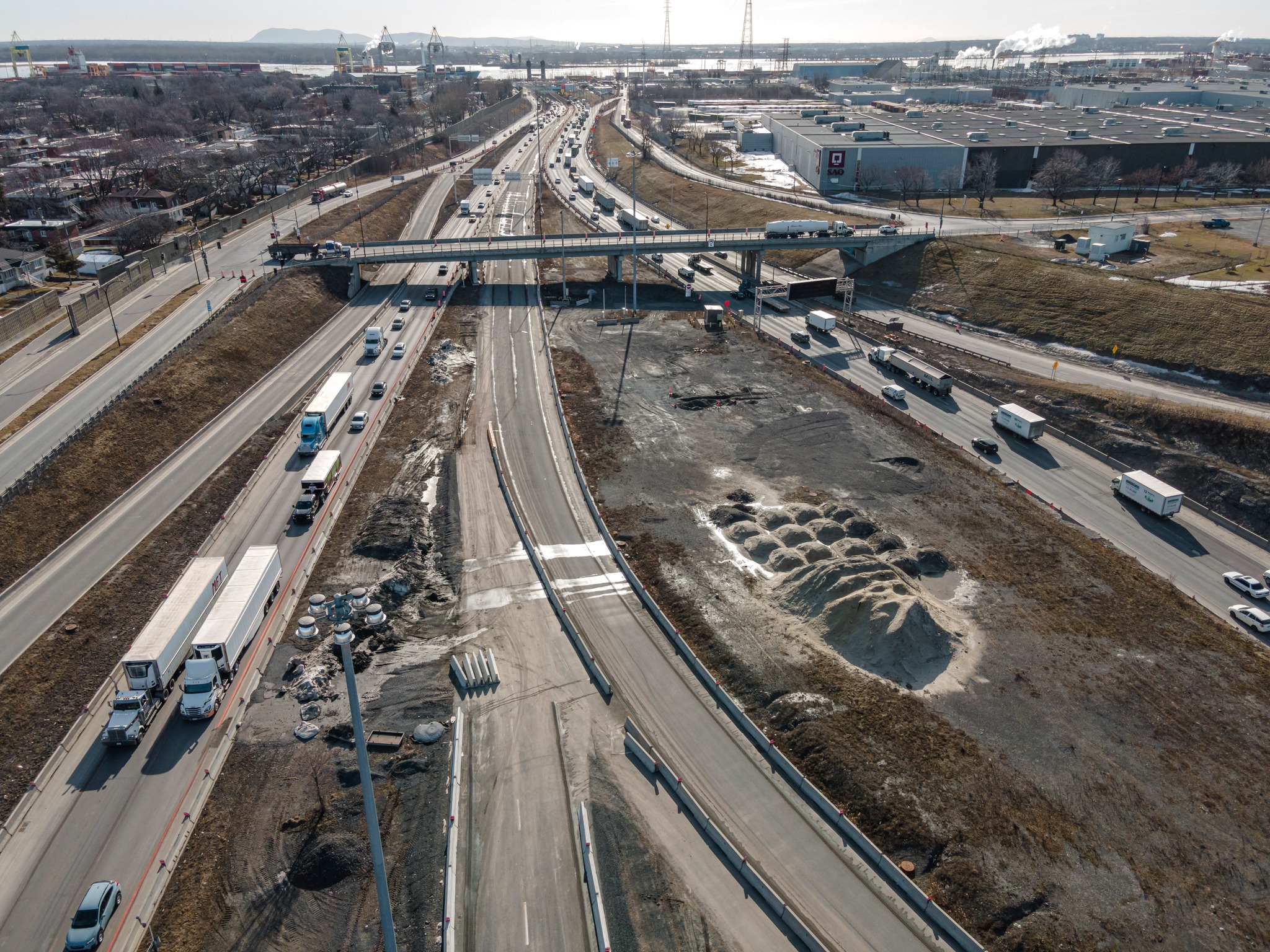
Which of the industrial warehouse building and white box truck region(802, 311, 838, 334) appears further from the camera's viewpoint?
the industrial warehouse building

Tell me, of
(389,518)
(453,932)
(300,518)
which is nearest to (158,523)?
(300,518)

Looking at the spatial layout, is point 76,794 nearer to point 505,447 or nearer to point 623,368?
point 505,447

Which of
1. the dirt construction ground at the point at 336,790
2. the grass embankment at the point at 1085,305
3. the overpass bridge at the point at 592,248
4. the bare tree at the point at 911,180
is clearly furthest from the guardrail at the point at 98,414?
the bare tree at the point at 911,180

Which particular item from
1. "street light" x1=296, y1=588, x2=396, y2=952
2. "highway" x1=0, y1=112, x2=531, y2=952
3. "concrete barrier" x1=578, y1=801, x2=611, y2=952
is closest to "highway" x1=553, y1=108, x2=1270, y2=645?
A: "concrete barrier" x1=578, y1=801, x2=611, y2=952

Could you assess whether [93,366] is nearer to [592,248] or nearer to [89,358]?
[89,358]

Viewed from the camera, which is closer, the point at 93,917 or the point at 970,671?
the point at 93,917

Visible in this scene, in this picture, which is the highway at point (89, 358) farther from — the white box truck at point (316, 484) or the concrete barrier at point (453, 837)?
the concrete barrier at point (453, 837)

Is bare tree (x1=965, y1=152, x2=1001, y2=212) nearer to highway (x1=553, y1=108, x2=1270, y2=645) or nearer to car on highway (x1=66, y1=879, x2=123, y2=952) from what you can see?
highway (x1=553, y1=108, x2=1270, y2=645)

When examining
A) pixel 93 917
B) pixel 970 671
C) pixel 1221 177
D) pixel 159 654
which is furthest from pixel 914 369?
pixel 1221 177
